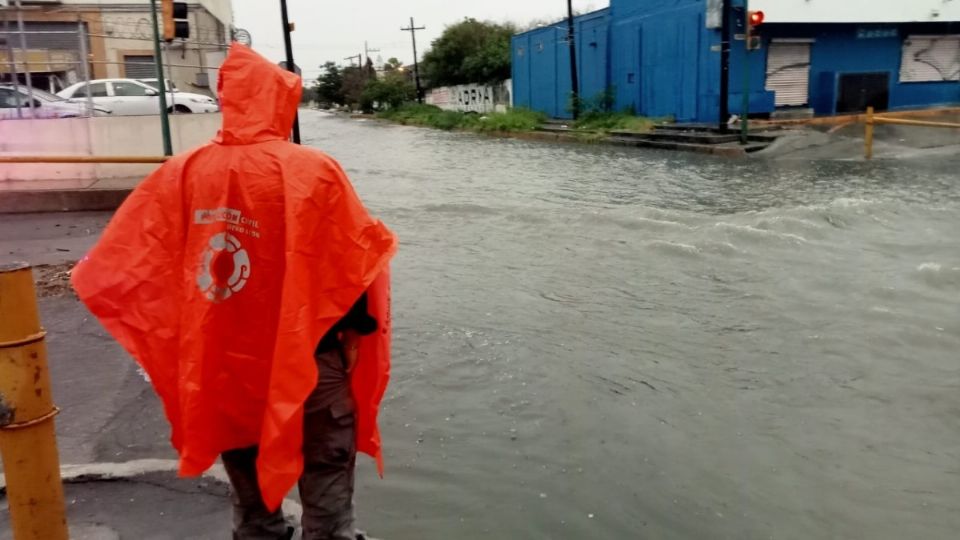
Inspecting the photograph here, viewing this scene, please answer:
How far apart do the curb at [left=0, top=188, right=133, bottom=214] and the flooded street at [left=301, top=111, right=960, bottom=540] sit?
381 cm

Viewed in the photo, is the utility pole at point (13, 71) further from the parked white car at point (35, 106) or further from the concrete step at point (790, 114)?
the concrete step at point (790, 114)

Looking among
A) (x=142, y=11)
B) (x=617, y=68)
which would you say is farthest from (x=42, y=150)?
(x=617, y=68)

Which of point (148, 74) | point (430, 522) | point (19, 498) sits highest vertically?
point (148, 74)

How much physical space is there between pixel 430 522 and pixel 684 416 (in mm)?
1835

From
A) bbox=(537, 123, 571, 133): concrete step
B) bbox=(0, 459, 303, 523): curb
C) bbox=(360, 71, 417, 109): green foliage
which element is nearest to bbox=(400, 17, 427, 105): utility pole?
bbox=(360, 71, 417, 109): green foliage

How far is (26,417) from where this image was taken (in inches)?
98.7

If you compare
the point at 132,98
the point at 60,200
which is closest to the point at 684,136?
the point at 132,98

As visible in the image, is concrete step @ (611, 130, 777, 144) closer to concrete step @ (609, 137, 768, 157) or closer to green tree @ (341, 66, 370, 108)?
concrete step @ (609, 137, 768, 157)

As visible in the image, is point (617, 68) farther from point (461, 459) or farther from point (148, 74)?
point (461, 459)

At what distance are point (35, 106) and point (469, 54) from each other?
151 ft

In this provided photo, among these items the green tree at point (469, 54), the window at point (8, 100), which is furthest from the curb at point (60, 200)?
the green tree at point (469, 54)

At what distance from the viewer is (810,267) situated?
8602 millimetres

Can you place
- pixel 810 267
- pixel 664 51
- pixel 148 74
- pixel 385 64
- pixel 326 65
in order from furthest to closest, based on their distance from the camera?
pixel 385 64 → pixel 326 65 → pixel 664 51 → pixel 148 74 → pixel 810 267

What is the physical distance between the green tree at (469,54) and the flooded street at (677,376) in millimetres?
41412
